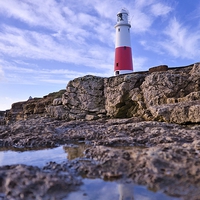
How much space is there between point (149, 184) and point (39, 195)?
71.7 inches

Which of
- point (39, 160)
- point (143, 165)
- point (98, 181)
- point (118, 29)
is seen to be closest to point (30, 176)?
point (98, 181)

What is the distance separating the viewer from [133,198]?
10.6 ft

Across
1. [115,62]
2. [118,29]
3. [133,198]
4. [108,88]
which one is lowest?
[133,198]

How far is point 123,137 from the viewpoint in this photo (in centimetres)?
779

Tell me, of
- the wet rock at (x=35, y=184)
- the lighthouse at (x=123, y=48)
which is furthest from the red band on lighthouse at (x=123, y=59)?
the wet rock at (x=35, y=184)

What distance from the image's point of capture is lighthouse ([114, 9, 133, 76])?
26.0 meters

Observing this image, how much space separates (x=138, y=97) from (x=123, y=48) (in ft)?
47.6

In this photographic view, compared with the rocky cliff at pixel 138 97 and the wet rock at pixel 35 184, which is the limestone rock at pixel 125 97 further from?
the wet rock at pixel 35 184

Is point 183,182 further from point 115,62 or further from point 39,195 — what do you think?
point 115,62

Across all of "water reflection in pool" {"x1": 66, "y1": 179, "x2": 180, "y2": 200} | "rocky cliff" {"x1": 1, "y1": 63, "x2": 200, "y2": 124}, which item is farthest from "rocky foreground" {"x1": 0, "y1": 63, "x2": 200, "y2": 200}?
"water reflection in pool" {"x1": 66, "y1": 179, "x2": 180, "y2": 200}

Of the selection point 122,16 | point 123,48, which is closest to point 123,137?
point 123,48

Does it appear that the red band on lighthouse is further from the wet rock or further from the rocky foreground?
the wet rock

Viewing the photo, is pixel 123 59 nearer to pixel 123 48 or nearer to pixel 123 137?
pixel 123 48

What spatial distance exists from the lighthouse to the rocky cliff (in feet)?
29.6
